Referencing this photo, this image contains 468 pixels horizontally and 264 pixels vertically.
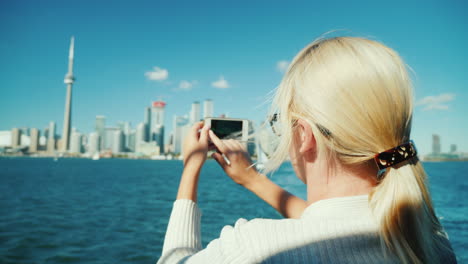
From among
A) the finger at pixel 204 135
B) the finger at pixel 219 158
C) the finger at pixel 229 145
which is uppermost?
the finger at pixel 204 135

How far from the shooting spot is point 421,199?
83cm

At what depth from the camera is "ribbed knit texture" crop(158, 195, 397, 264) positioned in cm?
73

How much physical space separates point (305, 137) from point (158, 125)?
165m

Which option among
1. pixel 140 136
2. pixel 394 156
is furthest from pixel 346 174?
pixel 140 136

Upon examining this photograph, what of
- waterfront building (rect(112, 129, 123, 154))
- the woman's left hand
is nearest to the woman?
the woman's left hand

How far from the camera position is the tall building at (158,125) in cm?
14700

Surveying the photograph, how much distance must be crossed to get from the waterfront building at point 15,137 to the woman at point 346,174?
181322 millimetres

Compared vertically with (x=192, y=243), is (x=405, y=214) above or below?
above

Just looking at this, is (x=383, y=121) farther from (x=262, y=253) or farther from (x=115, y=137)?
(x=115, y=137)

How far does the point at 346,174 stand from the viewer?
0.94 meters

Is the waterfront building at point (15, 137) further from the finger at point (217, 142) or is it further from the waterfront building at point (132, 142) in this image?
the finger at point (217, 142)

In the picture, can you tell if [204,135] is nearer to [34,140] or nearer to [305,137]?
[305,137]

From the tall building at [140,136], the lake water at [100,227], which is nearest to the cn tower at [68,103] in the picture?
the tall building at [140,136]

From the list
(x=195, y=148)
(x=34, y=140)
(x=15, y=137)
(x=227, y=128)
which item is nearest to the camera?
(x=195, y=148)
